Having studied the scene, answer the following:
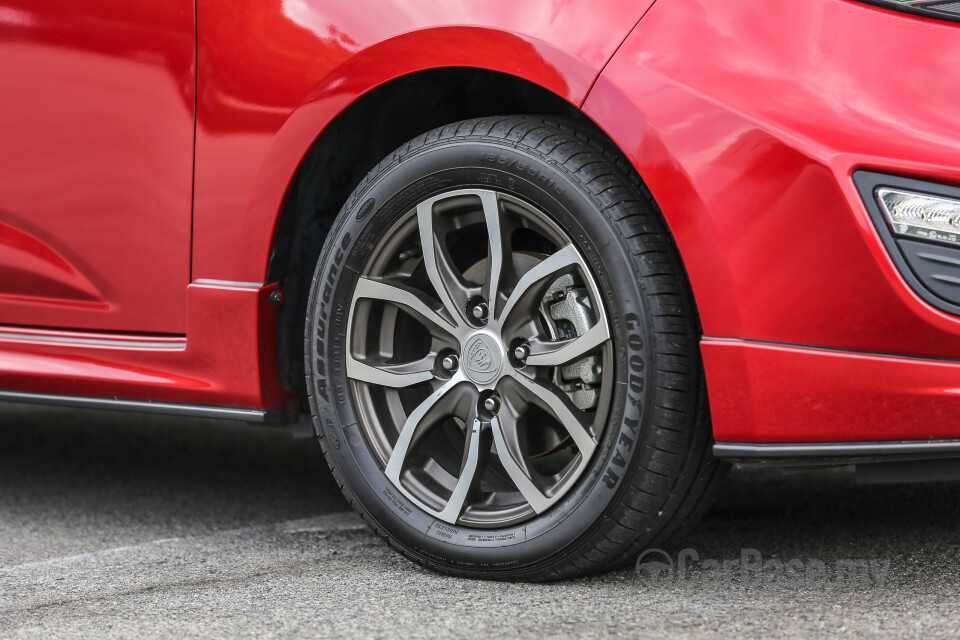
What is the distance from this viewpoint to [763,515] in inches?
111

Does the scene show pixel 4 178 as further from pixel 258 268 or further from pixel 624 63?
pixel 624 63

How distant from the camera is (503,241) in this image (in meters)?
2.24

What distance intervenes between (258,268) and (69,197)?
53cm

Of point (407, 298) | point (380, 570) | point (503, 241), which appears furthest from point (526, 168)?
point (380, 570)

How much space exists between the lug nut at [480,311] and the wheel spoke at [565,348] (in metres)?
Answer: 0.13

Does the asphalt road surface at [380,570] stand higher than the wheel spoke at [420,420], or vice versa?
the wheel spoke at [420,420]

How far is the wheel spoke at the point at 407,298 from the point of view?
2.30 metres

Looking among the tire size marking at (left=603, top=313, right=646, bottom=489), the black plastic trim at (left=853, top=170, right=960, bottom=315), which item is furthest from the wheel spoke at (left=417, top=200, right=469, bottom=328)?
the black plastic trim at (left=853, top=170, right=960, bottom=315)

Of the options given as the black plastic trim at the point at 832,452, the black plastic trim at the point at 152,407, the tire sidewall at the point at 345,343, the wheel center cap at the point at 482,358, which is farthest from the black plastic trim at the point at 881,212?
the black plastic trim at the point at 152,407

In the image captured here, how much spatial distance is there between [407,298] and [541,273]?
317 mm

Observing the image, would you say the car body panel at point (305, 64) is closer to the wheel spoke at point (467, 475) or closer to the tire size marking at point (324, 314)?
the tire size marking at point (324, 314)

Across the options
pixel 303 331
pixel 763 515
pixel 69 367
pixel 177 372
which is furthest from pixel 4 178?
pixel 763 515
